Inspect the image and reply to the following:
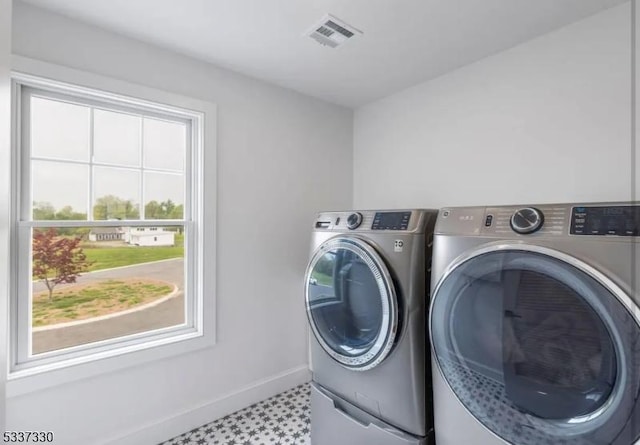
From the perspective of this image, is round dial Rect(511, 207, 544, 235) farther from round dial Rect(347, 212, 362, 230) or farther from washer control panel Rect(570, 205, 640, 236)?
round dial Rect(347, 212, 362, 230)

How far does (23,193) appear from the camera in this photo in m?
1.54

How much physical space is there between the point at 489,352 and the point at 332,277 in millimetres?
809

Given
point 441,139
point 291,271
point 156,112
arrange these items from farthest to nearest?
point 291,271
point 441,139
point 156,112

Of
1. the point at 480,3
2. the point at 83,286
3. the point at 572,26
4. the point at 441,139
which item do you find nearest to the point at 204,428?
the point at 83,286

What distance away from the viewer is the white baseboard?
1.76m

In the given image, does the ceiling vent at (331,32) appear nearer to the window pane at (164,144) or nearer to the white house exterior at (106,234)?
the window pane at (164,144)

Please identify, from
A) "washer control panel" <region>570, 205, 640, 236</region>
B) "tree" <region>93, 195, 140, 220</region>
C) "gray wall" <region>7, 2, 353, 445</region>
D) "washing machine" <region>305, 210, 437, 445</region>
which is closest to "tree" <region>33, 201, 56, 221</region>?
"tree" <region>93, 195, 140, 220</region>

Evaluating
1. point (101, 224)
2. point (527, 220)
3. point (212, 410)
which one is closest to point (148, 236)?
point (101, 224)

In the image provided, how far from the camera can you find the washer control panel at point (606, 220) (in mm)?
880

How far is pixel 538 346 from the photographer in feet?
3.35

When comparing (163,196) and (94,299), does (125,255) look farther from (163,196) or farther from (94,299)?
(163,196)

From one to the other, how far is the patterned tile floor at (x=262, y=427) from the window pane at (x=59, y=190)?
56.0 inches

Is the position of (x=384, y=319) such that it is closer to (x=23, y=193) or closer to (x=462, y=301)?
(x=462, y=301)

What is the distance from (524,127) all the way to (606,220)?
1.05 meters
